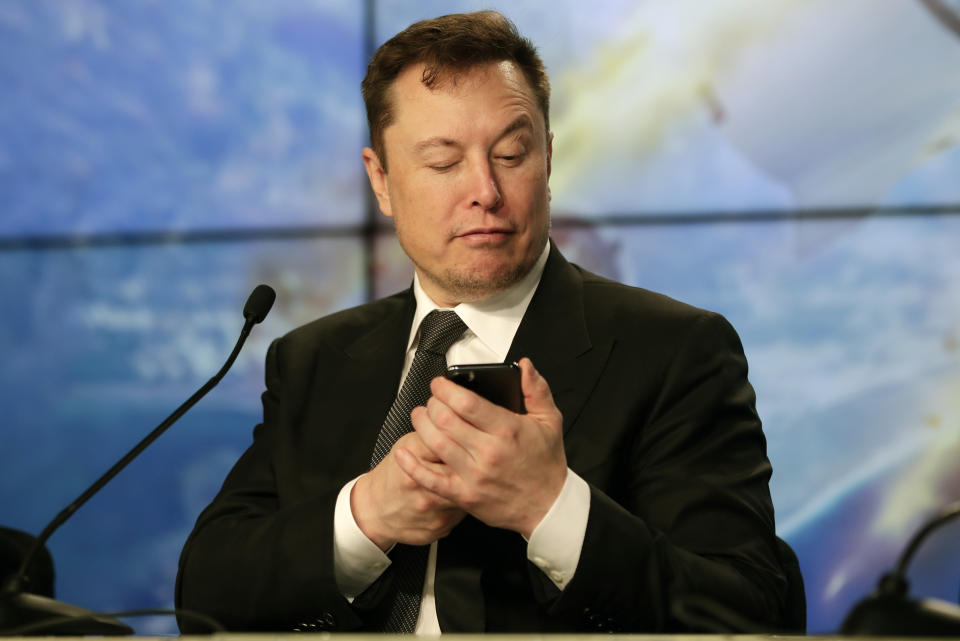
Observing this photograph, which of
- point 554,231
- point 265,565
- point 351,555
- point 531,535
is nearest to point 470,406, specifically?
point 531,535

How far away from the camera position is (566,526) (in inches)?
48.3

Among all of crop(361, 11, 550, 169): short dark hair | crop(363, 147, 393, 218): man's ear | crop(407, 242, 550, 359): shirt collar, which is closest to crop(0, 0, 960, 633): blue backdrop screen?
crop(363, 147, 393, 218): man's ear

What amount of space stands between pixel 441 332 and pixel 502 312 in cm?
11

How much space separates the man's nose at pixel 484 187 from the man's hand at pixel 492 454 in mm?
446

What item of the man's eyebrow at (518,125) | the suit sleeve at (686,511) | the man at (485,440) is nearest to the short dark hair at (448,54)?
the man at (485,440)

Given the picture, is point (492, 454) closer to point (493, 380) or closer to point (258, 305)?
point (493, 380)

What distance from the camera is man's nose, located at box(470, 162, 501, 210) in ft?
5.17

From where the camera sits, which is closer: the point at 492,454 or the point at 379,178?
the point at 492,454

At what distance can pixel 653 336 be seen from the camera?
1.57 m

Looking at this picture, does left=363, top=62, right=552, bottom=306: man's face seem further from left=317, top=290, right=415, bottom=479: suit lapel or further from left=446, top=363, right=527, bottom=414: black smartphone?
left=446, top=363, right=527, bottom=414: black smartphone

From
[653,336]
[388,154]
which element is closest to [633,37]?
[388,154]

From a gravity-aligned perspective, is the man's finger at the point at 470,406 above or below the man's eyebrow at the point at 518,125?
below

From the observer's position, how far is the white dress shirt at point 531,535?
1229 millimetres

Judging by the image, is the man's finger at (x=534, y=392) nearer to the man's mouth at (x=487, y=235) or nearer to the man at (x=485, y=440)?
the man at (x=485, y=440)
